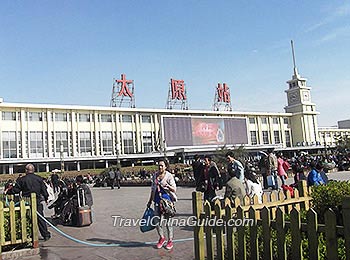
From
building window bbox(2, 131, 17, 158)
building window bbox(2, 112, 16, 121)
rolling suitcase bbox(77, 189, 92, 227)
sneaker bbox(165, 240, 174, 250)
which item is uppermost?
building window bbox(2, 112, 16, 121)

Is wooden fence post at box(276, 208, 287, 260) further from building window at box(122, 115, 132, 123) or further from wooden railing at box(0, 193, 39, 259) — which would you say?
building window at box(122, 115, 132, 123)

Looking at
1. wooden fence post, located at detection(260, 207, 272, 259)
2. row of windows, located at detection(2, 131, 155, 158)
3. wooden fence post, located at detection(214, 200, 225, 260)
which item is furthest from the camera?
row of windows, located at detection(2, 131, 155, 158)

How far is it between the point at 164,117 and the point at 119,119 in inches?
318

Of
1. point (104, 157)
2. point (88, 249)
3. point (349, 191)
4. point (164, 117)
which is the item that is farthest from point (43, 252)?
point (164, 117)

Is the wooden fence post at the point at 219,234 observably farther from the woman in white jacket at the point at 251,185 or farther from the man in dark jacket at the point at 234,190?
the woman in white jacket at the point at 251,185

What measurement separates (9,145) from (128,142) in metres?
19.4

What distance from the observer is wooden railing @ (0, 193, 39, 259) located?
6406mm

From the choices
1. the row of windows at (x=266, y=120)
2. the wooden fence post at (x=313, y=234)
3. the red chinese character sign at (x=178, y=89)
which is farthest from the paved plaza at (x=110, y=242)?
the row of windows at (x=266, y=120)

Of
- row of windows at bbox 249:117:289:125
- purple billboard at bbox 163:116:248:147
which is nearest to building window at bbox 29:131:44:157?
purple billboard at bbox 163:116:248:147

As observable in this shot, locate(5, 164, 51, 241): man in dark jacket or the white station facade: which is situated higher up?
the white station facade

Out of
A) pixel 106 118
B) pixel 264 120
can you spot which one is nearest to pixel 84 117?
pixel 106 118

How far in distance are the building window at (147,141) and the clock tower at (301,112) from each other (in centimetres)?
3648

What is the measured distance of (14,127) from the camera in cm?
5653

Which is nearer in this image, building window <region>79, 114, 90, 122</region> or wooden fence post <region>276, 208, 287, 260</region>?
wooden fence post <region>276, 208, 287, 260</region>
